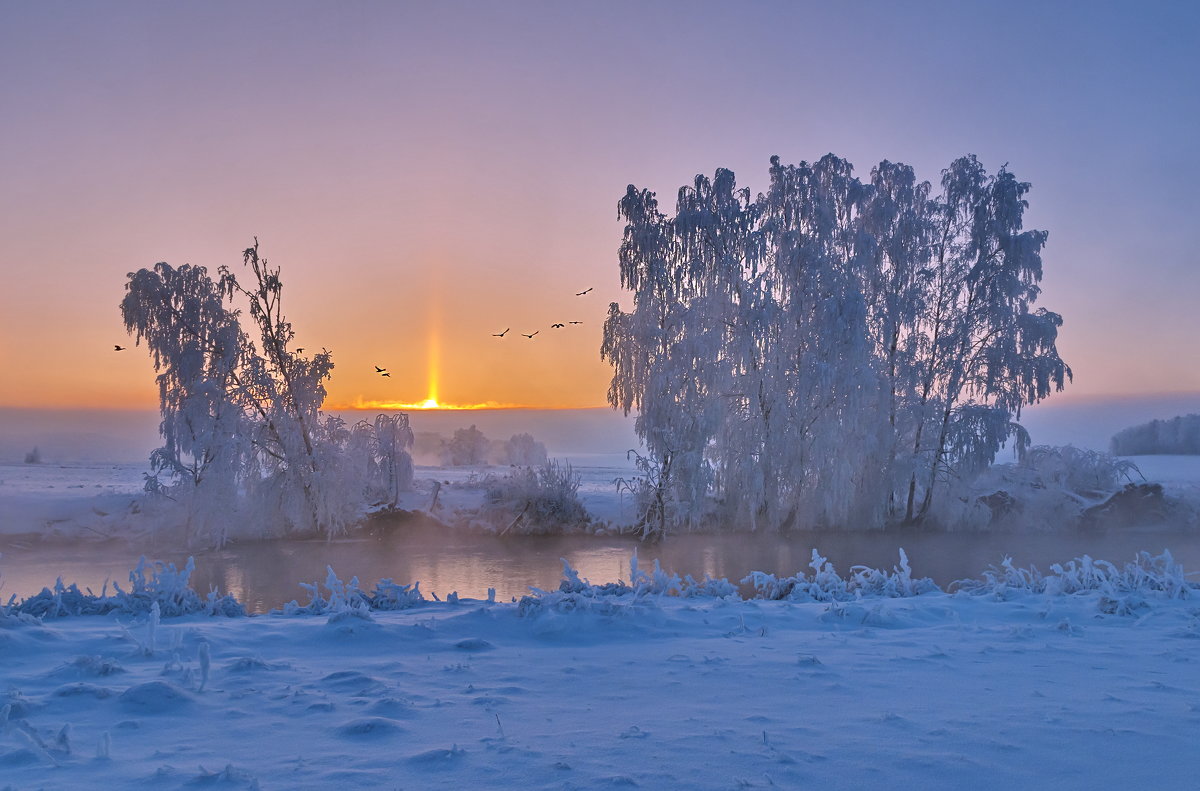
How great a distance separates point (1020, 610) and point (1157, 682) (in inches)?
67.1

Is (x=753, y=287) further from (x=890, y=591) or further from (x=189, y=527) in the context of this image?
(x=189, y=527)

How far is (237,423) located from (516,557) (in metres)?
7.78

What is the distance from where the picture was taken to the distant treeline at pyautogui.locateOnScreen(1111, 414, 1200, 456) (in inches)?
1355

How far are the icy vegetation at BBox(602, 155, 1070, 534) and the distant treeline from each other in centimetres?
1939

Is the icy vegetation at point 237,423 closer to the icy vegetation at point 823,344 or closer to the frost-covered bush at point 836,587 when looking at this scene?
the icy vegetation at point 823,344

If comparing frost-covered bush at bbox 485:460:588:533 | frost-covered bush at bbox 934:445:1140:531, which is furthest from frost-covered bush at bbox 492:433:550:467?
frost-covered bush at bbox 934:445:1140:531

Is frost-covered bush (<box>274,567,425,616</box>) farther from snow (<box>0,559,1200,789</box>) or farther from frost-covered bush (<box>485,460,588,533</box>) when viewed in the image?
frost-covered bush (<box>485,460,588,533</box>)

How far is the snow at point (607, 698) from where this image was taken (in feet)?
8.61

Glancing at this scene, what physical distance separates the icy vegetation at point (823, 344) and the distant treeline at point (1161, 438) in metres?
19.4

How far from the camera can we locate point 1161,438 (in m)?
35.1

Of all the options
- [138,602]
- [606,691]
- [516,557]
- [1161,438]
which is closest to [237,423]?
[516,557]

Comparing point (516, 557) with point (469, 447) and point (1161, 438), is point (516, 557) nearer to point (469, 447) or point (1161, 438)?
point (469, 447)

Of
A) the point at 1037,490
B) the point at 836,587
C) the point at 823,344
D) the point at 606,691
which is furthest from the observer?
the point at 1037,490

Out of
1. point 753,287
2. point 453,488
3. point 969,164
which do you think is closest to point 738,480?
point 753,287
